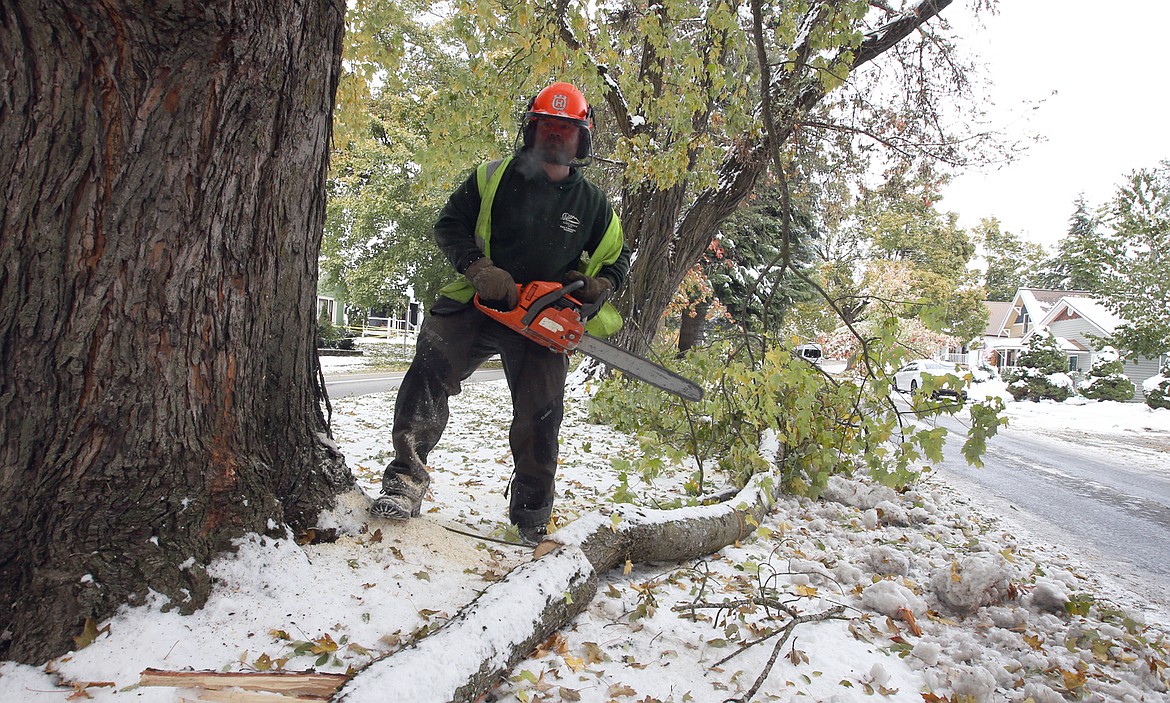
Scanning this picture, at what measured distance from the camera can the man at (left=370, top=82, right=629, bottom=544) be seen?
258 cm

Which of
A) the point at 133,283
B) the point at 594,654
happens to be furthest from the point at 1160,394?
the point at 133,283

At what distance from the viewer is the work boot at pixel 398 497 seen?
7.46ft

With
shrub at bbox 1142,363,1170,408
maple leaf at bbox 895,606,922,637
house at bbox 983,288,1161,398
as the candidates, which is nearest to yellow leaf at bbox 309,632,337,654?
maple leaf at bbox 895,606,922,637

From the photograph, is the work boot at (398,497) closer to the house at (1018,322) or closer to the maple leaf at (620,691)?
the maple leaf at (620,691)

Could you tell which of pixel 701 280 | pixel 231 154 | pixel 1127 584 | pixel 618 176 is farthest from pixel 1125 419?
pixel 231 154

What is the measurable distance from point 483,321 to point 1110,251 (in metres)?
26.6

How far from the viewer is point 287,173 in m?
1.91

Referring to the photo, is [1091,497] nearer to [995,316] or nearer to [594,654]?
[594,654]

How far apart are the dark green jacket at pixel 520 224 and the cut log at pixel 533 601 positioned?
2.80 feet

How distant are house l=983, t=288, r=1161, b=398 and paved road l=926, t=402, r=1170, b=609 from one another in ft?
57.0

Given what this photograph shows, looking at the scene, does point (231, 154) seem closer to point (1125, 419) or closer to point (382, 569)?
point (382, 569)

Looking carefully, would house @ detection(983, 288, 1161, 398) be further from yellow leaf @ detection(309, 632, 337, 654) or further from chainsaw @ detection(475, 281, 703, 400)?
yellow leaf @ detection(309, 632, 337, 654)

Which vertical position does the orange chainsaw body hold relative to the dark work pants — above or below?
above

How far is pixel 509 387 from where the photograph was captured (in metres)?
2.59
